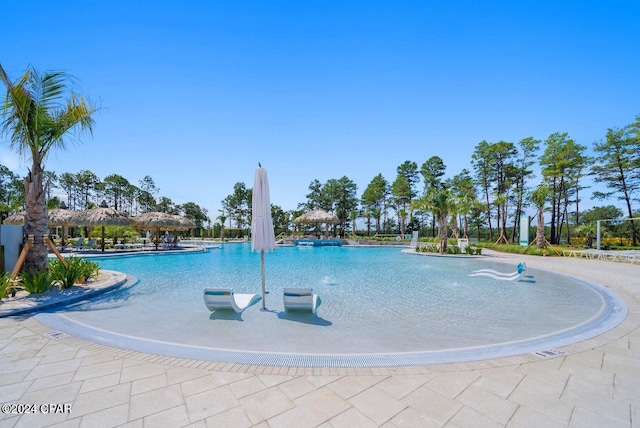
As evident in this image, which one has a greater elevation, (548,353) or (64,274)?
(64,274)

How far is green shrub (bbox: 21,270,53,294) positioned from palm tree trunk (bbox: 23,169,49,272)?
0.99 ft

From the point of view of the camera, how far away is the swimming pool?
11.4ft

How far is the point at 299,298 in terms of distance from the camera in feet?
16.0

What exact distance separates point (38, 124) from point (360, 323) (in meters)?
8.53

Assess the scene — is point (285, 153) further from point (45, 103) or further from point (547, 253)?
point (547, 253)

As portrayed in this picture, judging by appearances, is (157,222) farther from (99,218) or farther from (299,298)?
(299,298)

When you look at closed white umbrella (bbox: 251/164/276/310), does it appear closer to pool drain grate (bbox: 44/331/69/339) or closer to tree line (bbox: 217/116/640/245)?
pool drain grate (bbox: 44/331/69/339)

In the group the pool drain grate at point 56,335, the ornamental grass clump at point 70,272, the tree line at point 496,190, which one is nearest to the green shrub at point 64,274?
the ornamental grass clump at point 70,272

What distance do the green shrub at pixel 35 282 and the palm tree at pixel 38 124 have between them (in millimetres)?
384

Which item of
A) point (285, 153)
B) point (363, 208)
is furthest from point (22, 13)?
point (363, 208)

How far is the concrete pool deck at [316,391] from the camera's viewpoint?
7.00ft

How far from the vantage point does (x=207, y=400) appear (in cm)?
238

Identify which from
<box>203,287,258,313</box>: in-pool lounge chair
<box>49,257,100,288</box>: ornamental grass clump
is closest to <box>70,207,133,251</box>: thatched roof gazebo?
<box>49,257,100,288</box>: ornamental grass clump

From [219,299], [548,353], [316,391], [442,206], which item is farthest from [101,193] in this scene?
[548,353]
